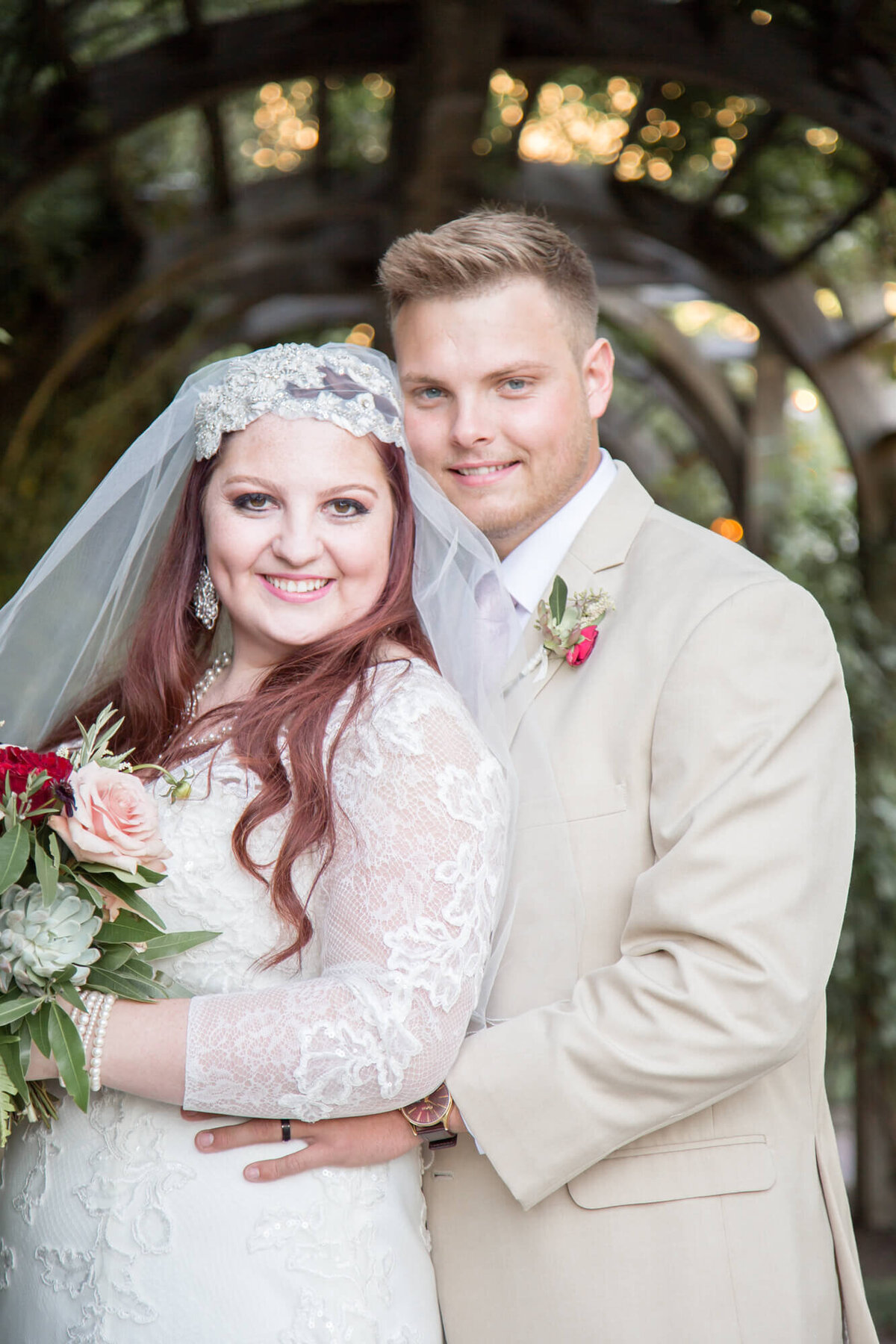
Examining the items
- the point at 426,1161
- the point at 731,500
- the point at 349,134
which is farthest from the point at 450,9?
the point at 731,500

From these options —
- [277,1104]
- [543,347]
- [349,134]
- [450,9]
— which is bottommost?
[277,1104]

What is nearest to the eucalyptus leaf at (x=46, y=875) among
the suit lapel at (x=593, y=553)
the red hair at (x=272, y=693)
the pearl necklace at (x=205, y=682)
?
the red hair at (x=272, y=693)

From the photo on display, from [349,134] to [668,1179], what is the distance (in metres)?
5.36

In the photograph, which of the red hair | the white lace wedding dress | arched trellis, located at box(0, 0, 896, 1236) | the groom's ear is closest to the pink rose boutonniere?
the red hair

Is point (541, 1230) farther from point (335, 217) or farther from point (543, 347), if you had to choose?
point (335, 217)

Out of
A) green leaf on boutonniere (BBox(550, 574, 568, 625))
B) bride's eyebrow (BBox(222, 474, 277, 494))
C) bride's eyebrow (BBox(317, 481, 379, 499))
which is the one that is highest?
bride's eyebrow (BBox(222, 474, 277, 494))

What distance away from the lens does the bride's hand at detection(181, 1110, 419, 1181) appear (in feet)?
5.92

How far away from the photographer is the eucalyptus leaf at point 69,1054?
64.5 inches

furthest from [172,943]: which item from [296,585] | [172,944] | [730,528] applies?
[730,528]

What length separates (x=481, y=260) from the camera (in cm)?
243

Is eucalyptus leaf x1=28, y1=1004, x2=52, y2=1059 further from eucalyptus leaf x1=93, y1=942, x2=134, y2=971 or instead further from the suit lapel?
the suit lapel

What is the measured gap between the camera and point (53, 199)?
5.66 metres

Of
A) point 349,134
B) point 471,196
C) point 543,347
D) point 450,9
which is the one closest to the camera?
point 543,347

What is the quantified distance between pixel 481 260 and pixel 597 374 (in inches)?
14.5
